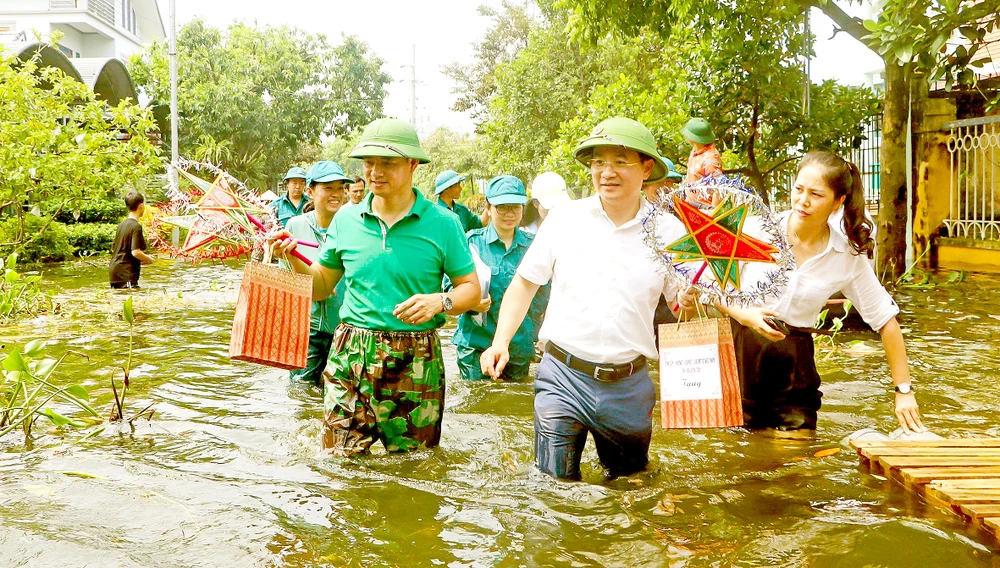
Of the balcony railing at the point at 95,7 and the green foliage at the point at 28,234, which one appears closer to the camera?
the green foliage at the point at 28,234

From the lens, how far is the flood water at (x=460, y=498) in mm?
3797

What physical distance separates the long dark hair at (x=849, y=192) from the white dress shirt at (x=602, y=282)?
0.93 metres

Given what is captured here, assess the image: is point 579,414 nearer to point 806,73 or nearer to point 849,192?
point 849,192

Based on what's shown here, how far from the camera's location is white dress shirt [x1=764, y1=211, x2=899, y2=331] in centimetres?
448

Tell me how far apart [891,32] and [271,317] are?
6.07 meters

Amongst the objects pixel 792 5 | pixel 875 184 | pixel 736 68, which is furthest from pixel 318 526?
pixel 875 184

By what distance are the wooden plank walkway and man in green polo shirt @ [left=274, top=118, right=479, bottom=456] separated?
7.25 feet

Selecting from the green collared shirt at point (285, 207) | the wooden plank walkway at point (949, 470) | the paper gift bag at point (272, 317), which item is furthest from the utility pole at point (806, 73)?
the paper gift bag at point (272, 317)

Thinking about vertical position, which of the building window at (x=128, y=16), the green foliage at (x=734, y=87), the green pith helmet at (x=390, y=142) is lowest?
the green pith helmet at (x=390, y=142)

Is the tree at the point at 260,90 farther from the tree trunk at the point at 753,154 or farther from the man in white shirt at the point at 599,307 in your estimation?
the man in white shirt at the point at 599,307

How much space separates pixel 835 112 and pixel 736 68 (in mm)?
1917

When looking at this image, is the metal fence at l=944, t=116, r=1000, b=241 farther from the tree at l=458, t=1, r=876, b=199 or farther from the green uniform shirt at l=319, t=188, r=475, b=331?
the green uniform shirt at l=319, t=188, r=475, b=331

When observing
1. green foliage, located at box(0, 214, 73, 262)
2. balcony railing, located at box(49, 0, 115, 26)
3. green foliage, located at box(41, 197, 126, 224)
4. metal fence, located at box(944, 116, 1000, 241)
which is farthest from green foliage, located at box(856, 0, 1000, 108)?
balcony railing, located at box(49, 0, 115, 26)

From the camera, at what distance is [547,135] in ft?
86.0
